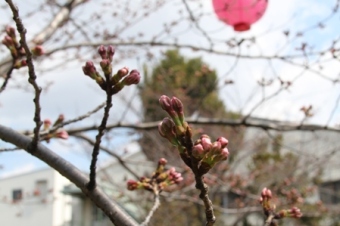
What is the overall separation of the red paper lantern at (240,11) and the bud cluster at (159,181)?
1.01m

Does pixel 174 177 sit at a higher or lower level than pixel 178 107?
higher

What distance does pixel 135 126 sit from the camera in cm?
379

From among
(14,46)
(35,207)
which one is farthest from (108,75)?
(35,207)

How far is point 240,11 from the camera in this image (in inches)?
98.7

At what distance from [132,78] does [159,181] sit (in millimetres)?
694

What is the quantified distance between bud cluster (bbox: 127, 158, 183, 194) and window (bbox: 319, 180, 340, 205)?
13.0m

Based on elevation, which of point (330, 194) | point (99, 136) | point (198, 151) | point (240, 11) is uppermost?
point (330, 194)

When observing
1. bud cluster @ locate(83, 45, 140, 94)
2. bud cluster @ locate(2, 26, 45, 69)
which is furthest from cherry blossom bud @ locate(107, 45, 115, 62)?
bud cluster @ locate(2, 26, 45, 69)

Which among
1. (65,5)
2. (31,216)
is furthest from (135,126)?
(31,216)

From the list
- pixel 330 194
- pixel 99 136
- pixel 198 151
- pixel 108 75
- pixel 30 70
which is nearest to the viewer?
pixel 198 151

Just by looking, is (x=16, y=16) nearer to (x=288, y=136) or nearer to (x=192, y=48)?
(x=192, y=48)

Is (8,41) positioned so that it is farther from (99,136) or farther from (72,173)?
(99,136)

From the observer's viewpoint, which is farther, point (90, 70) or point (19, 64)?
point (19, 64)

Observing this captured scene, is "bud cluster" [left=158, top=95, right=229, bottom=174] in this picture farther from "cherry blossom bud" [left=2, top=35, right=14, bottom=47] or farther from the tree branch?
"cherry blossom bud" [left=2, top=35, right=14, bottom=47]
